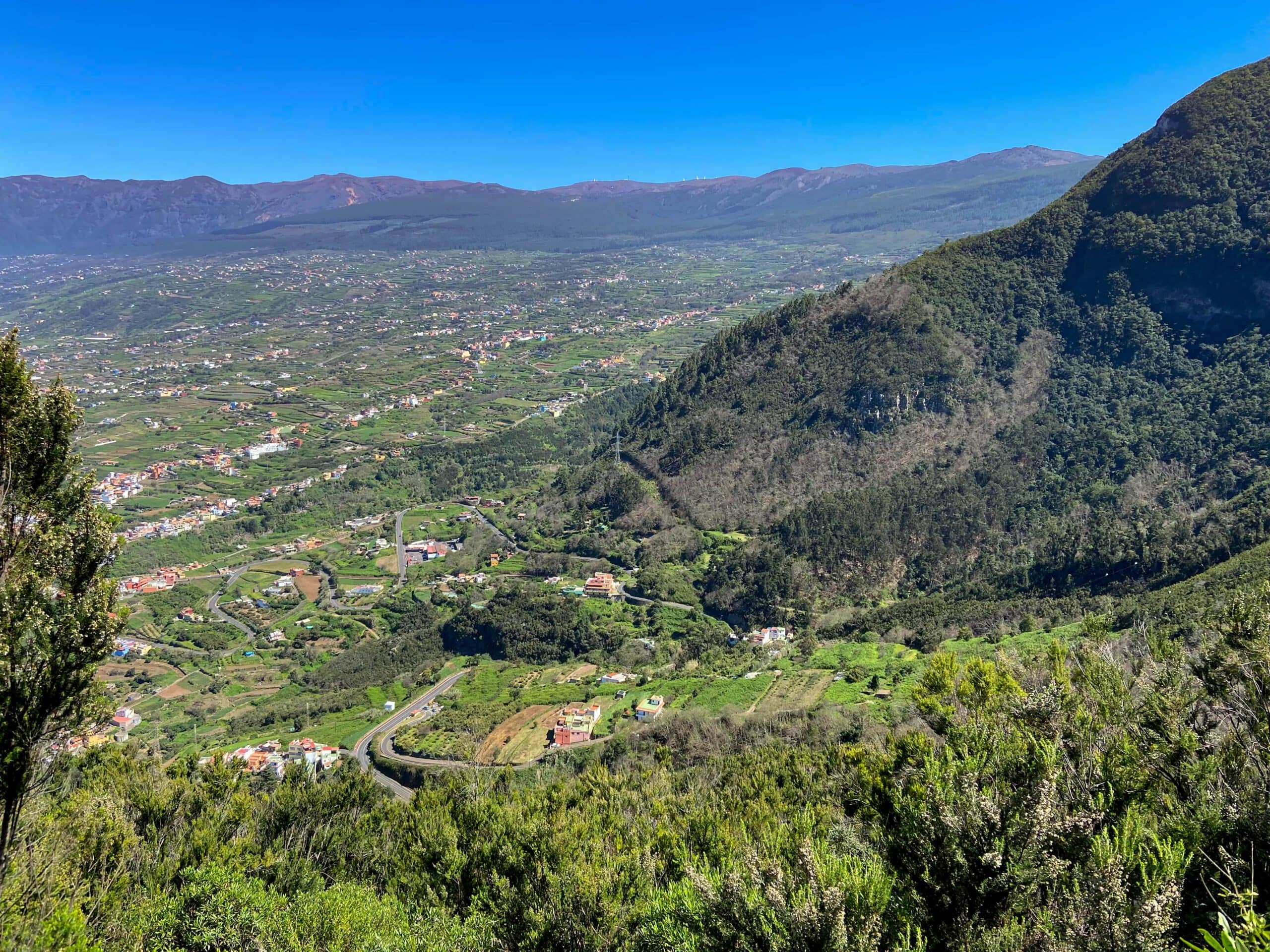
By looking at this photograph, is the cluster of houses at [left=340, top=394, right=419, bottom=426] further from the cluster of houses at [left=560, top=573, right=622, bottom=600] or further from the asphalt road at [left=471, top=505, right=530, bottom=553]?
the cluster of houses at [left=560, top=573, right=622, bottom=600]

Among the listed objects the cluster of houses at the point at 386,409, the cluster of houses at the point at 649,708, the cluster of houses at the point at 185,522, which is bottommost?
the cluster of houses at the point at 649,708

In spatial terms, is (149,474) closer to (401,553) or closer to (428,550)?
(401,553)

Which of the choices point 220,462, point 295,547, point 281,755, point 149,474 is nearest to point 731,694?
point 281,755

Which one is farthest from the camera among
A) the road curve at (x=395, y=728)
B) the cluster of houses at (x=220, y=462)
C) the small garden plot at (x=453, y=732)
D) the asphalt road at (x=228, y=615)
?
the cluster of houses at (x=220, y=462)

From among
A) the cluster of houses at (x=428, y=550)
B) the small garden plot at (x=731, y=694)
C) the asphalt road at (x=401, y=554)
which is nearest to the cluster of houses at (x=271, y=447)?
the asphalt road at (x=401, y=554)

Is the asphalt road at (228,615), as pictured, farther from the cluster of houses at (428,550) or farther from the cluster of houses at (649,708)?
the cluster of houses at (649,708)

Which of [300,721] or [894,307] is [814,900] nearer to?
[300,721]
